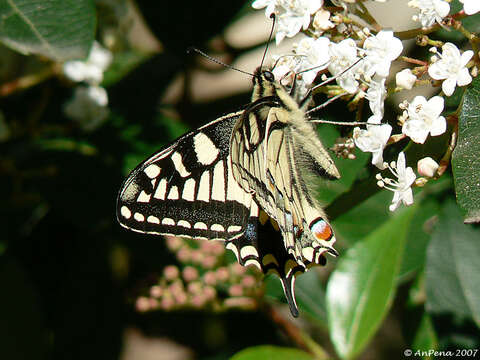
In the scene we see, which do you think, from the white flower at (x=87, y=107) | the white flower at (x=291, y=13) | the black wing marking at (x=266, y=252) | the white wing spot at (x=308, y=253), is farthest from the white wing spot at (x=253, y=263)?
the white flower at (x=87, y=107)

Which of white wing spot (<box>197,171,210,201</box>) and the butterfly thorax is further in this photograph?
white wing spot (<box>197,171,210,201</box>)

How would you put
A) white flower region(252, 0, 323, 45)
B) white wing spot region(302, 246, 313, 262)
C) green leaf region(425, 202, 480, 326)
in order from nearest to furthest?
white flower region(252, 0, 323, 45) < white wing spot region(302, 246, 313, 262) < green leaf region(425, 202, 480, 326)

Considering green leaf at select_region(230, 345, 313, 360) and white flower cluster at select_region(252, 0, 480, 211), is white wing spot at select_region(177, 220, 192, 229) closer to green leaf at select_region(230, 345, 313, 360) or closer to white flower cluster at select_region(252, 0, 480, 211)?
green leaf at select_region(230, 345, 313, 360)

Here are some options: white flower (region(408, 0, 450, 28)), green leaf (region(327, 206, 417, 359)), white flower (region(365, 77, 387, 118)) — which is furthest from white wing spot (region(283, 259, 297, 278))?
white flower (region(408, 0, 450, 28))

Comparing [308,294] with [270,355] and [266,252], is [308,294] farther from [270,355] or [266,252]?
[270,355]

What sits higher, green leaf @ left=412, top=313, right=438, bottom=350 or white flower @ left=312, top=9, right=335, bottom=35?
white flower @ left=312, top=9, right=335, bottom=35

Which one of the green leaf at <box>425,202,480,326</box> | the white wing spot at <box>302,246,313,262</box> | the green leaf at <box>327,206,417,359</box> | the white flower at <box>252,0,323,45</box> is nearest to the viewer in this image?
Result: the white flower at <box>252,0,323,45</box>

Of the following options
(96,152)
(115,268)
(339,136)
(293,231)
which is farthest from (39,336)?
(339,136)

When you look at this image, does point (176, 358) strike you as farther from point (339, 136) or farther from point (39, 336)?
point (339, 136)
